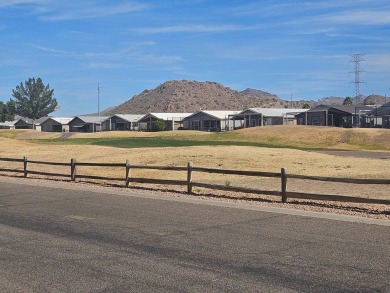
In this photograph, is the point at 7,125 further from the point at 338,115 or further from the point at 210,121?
the point at 338,115

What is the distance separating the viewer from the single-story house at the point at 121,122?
462 feet

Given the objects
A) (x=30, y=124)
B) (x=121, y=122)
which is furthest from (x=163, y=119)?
(x=30, y=124)

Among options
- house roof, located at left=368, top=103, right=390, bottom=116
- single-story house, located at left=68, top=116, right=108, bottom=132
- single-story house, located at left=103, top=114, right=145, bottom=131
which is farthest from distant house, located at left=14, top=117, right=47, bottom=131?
house roof, located at left=368, top=103, right=390, bottom=116

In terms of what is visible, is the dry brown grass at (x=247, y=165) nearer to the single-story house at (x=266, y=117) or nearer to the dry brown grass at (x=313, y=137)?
the dry brown grass at (x=313, y=137)

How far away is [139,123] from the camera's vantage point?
14012cm

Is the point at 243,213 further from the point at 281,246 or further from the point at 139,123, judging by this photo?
the point at 139,123

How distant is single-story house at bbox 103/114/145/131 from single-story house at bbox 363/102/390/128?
194ft

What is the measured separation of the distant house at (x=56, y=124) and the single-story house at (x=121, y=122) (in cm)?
1500

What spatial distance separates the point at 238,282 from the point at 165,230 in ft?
15.2

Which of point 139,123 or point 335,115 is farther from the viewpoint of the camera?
point 139,123

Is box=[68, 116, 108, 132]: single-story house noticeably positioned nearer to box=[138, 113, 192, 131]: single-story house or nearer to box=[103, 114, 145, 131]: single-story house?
box=[103, 114, 145, 131]: single-story house

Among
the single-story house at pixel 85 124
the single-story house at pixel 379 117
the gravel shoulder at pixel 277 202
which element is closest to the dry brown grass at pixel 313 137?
the single-story house at pixel 379 117

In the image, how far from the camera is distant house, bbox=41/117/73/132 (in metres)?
156

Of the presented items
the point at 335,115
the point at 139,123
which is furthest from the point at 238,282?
the point at 139,123
